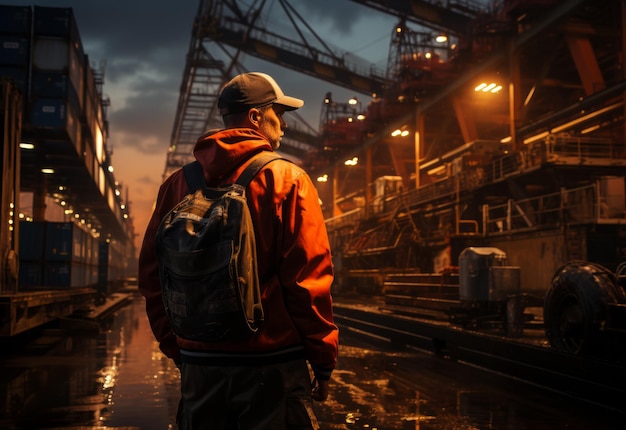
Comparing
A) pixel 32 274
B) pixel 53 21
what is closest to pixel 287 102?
pixel 32 274

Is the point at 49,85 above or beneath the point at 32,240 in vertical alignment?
above

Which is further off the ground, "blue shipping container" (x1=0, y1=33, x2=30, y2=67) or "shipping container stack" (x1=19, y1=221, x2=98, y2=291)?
"blue shipping container" (x1=0, y1=33, x2=30, y2=67)

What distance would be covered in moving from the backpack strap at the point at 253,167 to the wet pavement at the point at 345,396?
4.58 meters

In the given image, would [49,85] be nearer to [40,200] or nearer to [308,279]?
[40,200]

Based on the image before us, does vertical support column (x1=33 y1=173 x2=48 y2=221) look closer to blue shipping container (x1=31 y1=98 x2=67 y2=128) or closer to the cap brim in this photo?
blue shipping container (x1=31 y1=98 x2=67 y2=128)

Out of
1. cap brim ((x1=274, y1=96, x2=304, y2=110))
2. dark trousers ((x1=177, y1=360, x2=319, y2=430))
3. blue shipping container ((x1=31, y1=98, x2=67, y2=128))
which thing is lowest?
dark trousers ((x1=177, y1=360, x2=319, y2=430))

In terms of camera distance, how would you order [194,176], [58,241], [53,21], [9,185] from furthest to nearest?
[53,21], [58,241], [9,185], [194,176]

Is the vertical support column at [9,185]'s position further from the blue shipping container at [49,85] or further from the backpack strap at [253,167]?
the blue shipping container at [49,85]

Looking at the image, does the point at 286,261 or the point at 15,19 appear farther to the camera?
the point at 15,19

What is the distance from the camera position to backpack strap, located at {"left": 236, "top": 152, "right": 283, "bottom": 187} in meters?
2.48

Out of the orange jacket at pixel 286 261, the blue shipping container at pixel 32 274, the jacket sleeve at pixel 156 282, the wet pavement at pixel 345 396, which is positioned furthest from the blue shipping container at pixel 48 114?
the orange jacket at pixel 286 261

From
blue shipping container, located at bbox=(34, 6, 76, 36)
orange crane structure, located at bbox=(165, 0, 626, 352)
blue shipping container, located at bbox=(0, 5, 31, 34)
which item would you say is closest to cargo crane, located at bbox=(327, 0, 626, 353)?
orange crane structure, located at bbox=(165, 0, 626, 352)

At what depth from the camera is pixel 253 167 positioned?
251 centimetres

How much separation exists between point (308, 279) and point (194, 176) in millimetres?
628
